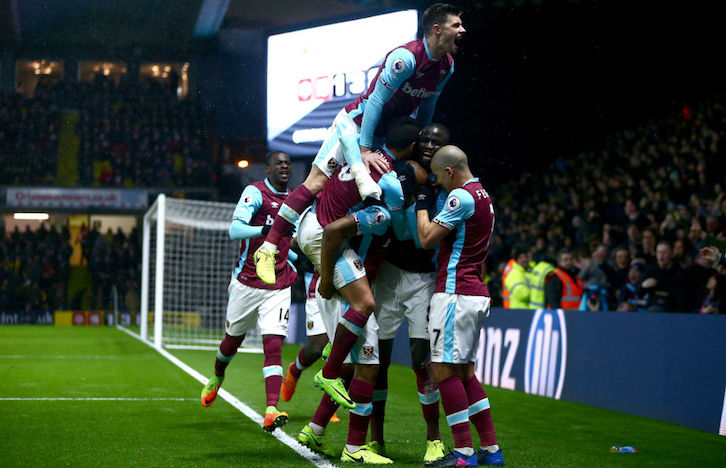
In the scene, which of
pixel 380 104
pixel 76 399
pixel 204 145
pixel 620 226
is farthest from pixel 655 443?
pixel 204 145

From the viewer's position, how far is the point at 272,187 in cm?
720

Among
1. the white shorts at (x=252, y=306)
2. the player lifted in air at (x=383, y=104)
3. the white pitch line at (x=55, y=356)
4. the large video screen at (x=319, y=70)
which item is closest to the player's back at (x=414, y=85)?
the player lifted in air at (x=383, y=104)

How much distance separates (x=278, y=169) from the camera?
23.2 ft

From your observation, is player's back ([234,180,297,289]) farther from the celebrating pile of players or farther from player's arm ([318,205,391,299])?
player's arm ([318,205,391,299])

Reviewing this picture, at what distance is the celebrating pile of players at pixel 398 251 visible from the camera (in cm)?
502

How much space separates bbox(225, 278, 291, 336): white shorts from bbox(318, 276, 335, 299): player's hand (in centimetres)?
168

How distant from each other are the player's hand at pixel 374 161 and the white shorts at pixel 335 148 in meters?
0.22

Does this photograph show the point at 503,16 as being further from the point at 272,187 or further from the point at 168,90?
the point at 168,90

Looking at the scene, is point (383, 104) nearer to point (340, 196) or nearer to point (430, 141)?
point (430, 141)

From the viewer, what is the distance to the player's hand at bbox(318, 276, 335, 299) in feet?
17.2

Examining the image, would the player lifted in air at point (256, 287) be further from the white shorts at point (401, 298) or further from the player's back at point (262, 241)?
the white shorts at point (401, 298)

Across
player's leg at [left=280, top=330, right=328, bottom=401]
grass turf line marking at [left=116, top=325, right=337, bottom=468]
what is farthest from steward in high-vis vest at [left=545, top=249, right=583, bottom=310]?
→ player's leg at [left=280, top=330, right=328, bottom=401]

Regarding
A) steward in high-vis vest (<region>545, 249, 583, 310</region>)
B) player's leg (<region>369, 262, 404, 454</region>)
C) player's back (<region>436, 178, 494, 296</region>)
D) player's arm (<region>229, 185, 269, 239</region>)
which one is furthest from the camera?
steward in high-vis vest (<region>545, 249, 583, 310</region>)

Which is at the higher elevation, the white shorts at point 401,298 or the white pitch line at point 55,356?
the white shorts at point 401,298
